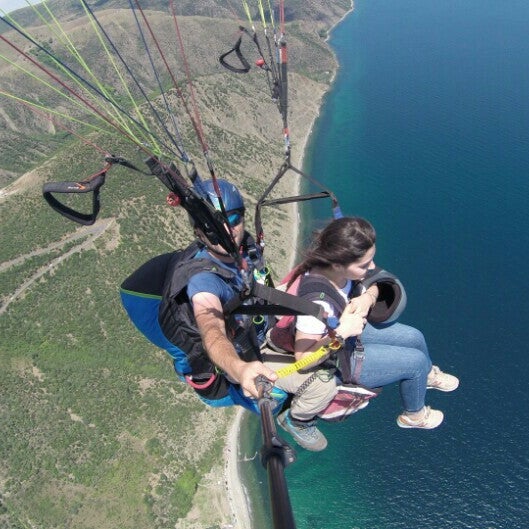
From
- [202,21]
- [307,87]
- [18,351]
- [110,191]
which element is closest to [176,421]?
[18,351]

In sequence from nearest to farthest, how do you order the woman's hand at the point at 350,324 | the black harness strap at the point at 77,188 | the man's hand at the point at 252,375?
1. the man's hand at the point at 252,375
2. the woman's hand at the point at 350,324
3. the black harness strap at the point at 77,188

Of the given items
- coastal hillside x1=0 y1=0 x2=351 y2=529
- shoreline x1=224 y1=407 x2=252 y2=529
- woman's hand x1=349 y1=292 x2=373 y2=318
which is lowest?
shoreline x1=224 y1=407 x2=252 y2=529

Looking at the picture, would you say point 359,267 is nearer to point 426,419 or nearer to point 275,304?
point 275,304

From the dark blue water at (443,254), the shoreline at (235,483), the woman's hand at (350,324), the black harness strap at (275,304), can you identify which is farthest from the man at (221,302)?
the dark blue water at (443,254)

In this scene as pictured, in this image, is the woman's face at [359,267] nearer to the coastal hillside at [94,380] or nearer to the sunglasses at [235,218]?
the sunglasses at [235,218]

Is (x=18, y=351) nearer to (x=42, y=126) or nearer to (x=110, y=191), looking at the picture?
(x=110, y=191)

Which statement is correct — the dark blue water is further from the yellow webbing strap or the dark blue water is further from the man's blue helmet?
the yellow webbing strap

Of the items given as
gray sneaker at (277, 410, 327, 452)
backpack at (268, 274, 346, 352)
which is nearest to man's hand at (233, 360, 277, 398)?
backpack at (268, 274, 346, 352)
